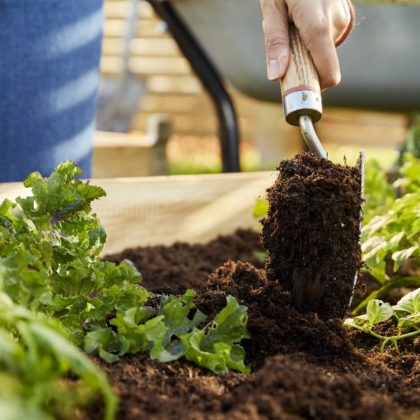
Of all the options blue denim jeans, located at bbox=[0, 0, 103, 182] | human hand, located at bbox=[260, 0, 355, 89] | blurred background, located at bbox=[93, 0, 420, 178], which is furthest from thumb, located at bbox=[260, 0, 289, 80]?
blurred background, located at bbox=[93, 0, 420, 178]

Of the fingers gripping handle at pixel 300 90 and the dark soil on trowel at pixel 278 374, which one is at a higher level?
the fingers gripping handle at pixel 300 90

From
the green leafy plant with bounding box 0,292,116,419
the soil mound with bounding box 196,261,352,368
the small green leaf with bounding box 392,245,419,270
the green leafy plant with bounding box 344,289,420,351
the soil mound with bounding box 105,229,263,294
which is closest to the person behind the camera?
the green leafy plant with bounding box 0,292,116,419

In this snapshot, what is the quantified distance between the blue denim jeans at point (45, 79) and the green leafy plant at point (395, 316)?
1107mm

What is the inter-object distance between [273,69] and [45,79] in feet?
2.97

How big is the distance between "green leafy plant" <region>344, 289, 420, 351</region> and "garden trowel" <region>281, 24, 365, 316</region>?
74 millimetres

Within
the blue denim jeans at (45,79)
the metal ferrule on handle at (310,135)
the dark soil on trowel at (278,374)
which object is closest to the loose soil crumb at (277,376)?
the dark soil on trowel at (278,374)

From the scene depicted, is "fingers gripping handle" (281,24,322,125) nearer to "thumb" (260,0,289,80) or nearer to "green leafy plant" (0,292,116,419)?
"thumb" (260,0,289,80)

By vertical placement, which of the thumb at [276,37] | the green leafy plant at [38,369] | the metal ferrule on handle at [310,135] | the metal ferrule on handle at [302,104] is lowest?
the green leafy plant at [38,369]

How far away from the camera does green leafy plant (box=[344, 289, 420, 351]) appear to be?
5.14 ft

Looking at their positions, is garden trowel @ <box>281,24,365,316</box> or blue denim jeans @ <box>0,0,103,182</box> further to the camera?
blue denim jeans @ <box>0,0,103,182</box>

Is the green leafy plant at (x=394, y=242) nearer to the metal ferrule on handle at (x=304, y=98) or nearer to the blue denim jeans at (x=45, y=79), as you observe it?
the metal ferrule on handle at (x=304, y=98)

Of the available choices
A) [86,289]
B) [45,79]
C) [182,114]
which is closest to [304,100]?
[86,289]

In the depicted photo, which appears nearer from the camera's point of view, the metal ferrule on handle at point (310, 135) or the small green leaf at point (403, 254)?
the metal ferrule on handle at point (310, 135)

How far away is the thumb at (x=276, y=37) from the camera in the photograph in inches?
64.9
